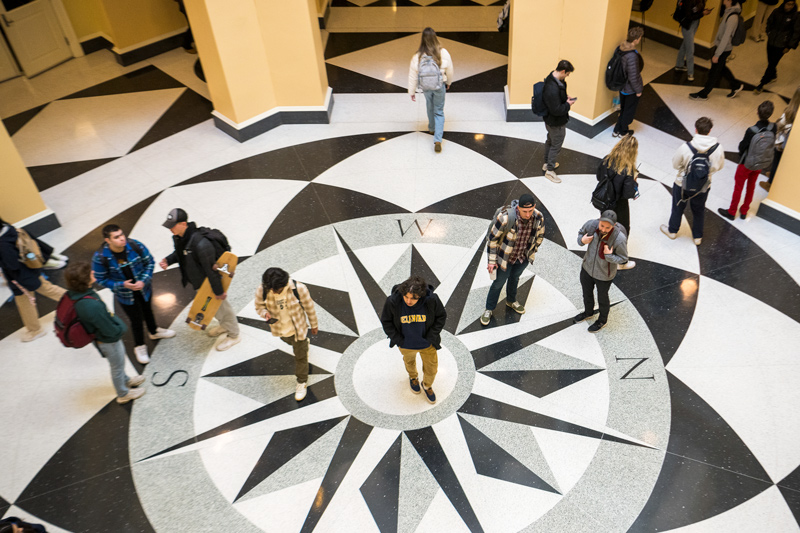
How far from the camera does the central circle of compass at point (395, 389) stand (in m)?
5.31

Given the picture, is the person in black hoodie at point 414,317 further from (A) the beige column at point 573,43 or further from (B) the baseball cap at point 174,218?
(A) the beige column at point 573,43

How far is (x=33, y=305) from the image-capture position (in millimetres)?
6191

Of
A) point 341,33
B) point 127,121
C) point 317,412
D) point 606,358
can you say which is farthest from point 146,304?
point 341,33

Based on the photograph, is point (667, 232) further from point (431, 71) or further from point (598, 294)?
point (431, 71)

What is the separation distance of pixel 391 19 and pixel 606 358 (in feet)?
31.2

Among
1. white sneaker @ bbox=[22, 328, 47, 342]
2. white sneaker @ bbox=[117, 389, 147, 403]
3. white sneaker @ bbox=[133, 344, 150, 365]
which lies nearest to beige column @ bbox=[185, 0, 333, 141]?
white sneaker @ bbox=[22, 328, 47, 342]

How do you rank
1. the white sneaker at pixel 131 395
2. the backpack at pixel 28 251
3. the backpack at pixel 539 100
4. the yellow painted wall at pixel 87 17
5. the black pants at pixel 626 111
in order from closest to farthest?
1. the white sneaker at pixel 131 395
2. the backpack at pixel 28 251
3. the backpack at pixel 539 100
4. the black pants at pixel 626 111
5. the yellow painted wall at pixel 87 17

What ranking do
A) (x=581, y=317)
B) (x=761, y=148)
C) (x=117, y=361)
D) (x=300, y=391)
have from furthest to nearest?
(x=761, y=148) < (x=581, y=317) < (x=300, y=391) < (x=117, y=361)

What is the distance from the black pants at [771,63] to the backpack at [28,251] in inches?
410

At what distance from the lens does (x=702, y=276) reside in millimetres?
6559

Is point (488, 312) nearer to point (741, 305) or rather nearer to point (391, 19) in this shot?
point (741, 305)

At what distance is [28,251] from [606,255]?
5525mm

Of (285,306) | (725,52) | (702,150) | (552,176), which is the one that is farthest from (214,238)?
(725,52)

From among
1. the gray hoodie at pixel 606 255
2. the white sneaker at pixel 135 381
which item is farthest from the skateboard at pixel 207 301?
the gray hoodie at pixel 606 255
